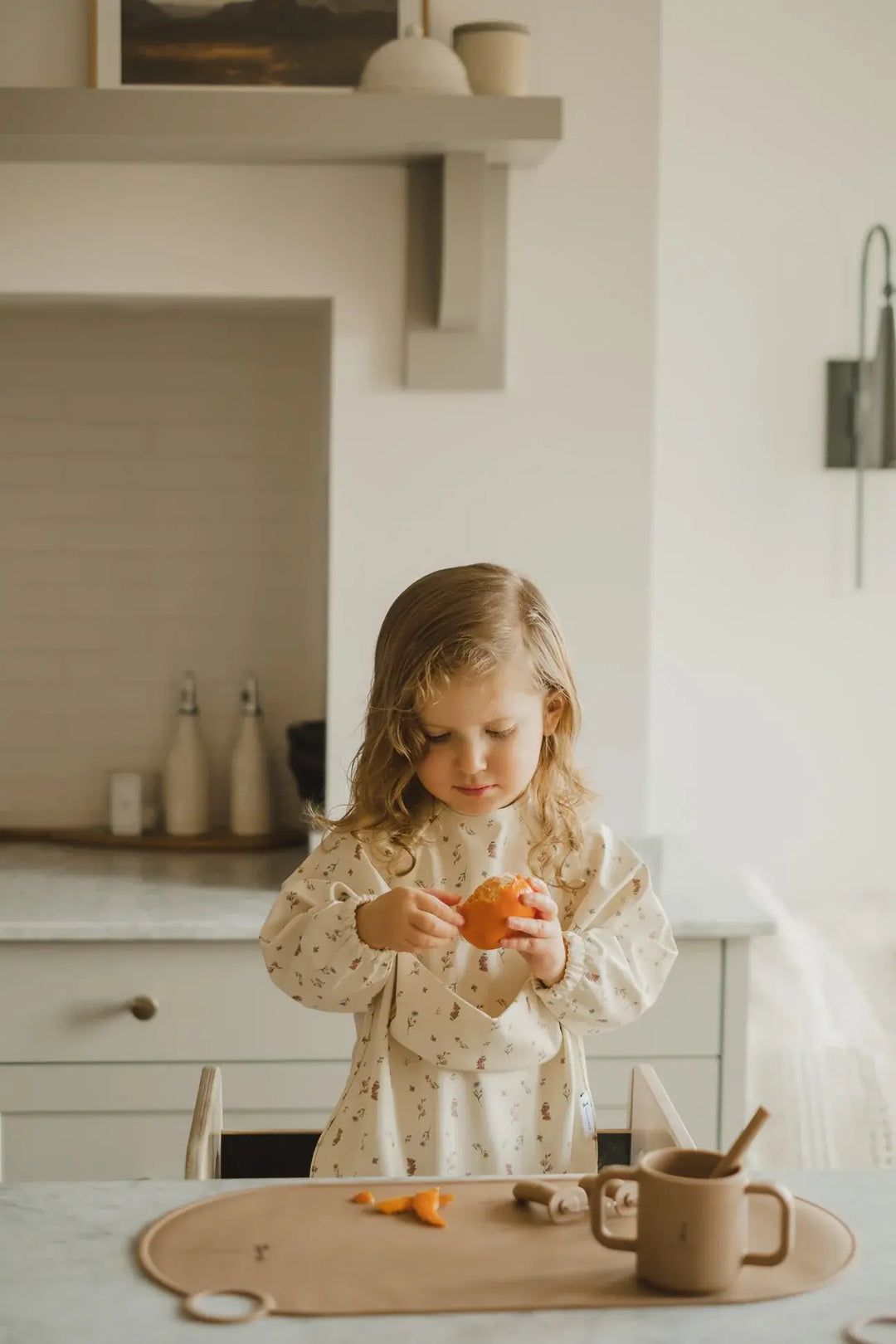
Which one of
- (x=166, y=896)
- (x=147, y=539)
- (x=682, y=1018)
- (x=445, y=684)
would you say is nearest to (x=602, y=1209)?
(x=445, y=684)

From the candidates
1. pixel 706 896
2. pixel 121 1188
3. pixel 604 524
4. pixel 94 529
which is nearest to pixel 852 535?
pixel 604 524

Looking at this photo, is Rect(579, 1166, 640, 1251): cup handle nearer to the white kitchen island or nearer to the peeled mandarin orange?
the peeled mandarin orange

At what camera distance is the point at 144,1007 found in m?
2.19

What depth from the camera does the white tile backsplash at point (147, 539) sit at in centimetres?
283

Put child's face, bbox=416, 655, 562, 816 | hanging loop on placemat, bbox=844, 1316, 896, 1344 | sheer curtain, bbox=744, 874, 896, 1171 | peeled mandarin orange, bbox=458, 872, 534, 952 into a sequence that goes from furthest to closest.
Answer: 1. sheer curtain, bbox=744, 874, 896, 1171
2. child's face, bbox=416, 655, 562, 816
3. peeled mandarin orange, bbox=458, 872, 534, 952
4. hanging loop on placemat, bbox=844, 1316, 896, 1344

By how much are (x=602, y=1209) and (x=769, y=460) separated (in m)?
2.07

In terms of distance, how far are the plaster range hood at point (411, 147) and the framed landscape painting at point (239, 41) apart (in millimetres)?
58

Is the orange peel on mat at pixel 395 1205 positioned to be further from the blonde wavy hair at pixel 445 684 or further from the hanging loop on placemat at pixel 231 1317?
the blonde wavy hair at pixel 445 684

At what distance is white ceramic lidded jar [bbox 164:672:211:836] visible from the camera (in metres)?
2.81

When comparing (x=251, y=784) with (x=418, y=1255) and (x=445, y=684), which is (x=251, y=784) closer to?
(x=445, y=684)

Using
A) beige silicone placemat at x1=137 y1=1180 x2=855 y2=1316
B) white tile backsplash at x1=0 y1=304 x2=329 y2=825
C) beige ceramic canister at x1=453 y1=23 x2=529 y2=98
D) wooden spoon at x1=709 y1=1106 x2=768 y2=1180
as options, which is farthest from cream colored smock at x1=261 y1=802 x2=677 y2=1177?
white tile backsplash at x1=0 y1=304 x2=329 y2=825

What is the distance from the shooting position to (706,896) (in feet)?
7.58

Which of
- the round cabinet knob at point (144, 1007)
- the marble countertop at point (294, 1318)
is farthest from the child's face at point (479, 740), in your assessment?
the round cabinet knob at point (144, 1007)

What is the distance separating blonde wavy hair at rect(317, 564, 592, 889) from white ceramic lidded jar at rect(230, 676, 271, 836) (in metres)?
1.28
